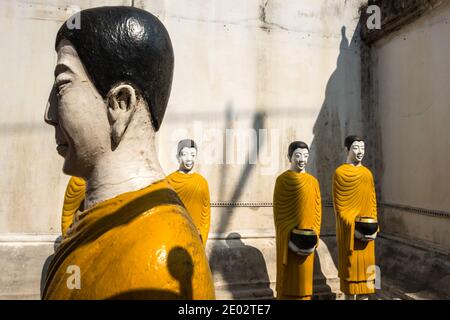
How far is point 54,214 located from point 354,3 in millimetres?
5699

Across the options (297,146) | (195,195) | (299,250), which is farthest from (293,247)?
(195,195)

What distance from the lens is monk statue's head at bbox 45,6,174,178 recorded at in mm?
835

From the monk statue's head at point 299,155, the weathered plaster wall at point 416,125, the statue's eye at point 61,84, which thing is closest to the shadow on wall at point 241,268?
the monk statue's head at point 299,155

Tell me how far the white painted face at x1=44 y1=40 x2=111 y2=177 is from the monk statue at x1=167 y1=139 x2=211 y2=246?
2.67 m

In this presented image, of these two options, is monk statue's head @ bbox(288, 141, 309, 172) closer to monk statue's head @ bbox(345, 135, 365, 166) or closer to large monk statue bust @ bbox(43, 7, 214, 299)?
monk statue's head @ bbox(345, 135, 365, 166)

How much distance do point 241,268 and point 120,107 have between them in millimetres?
3842

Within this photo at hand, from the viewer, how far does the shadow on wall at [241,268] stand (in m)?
4.16

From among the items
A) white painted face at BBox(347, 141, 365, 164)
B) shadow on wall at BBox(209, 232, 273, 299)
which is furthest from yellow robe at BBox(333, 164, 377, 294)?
shadow on wall at BBox(209, 232, 273, 299)

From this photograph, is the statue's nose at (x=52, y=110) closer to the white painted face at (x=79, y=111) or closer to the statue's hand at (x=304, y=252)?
the white painted face at (x=79, y=111)

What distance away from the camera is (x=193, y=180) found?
3605 millimetres

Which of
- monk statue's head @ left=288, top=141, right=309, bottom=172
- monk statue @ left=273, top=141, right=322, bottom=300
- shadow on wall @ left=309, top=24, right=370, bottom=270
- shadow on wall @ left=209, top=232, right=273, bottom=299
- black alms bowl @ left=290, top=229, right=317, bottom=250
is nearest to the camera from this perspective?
black alms bowl @ left=290, top=229, right=317, bottom=250

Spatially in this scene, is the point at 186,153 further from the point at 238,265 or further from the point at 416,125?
the point at 416,125

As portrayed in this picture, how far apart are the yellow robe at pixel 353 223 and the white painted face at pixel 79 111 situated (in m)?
3.39

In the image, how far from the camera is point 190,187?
3572 mm
